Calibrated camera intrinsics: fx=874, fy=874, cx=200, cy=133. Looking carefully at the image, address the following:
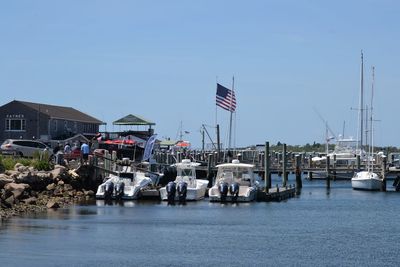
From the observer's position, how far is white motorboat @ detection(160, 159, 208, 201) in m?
55.1

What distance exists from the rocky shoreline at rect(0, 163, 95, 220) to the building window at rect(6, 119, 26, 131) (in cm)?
2600

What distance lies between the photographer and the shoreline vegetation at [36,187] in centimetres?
4669

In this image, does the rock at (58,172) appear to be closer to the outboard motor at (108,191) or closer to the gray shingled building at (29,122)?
the outboard motor at (108,191)

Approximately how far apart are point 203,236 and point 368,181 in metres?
35.0

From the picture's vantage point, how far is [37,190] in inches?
2104

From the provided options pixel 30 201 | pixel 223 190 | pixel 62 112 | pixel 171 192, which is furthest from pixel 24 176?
pixel 62 112

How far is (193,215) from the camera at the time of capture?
47.1m

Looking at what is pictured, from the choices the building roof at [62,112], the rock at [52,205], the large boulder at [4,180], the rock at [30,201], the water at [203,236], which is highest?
the building roof at [62,112]

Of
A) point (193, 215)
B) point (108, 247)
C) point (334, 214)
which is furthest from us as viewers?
point (334, 214)

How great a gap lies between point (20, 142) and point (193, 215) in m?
27.6

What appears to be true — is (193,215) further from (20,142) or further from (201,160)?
(201,160)

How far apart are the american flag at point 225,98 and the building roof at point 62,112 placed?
20319 mm

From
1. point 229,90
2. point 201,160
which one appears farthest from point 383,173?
point 201,160

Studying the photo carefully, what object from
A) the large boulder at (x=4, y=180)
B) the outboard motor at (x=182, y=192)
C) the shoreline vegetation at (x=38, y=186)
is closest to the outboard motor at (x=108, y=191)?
the shoreline vegetation at (x=38, y=186)
